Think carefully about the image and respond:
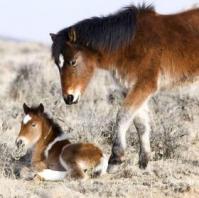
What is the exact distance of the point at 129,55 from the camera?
30.8 ft

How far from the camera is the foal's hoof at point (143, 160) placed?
380 inches

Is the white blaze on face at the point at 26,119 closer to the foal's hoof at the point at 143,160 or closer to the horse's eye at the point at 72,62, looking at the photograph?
the horse's eye at the point at 72,62

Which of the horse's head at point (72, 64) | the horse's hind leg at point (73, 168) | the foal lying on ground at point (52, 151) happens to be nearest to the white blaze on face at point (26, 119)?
the foal lying on ground at point (52, 151)

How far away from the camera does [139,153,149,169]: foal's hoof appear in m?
9.66

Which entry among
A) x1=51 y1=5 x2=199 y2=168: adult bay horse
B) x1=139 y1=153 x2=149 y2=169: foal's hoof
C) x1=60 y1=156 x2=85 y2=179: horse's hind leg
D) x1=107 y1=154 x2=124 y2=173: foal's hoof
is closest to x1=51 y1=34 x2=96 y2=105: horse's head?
x1=51 y1=5 x2=199 y2=168: adult bay horse

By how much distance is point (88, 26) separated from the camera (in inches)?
376

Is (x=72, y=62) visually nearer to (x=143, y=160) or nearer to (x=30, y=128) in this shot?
(x=30, y=128)

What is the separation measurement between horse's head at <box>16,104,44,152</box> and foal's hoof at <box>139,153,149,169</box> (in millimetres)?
1484

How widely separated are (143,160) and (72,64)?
1.71m

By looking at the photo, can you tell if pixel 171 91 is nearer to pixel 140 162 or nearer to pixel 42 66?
pixel 140 162

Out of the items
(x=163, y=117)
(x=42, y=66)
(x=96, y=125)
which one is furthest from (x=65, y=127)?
(x=42, y=66)

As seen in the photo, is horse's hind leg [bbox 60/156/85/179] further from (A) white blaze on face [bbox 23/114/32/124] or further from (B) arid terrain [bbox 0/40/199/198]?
(A) white blaze on face [bbox 23/114/32/124]

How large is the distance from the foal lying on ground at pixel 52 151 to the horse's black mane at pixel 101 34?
1.00 m

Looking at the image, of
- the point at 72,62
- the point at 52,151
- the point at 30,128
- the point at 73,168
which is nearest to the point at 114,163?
the point at 73,168
